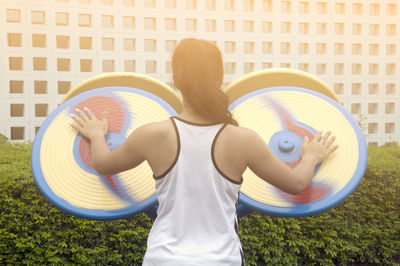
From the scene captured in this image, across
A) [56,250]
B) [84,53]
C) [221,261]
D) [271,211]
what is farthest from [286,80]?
[84,53]

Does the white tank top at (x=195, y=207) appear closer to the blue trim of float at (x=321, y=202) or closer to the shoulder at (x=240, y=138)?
the shoulder at (x=240, y=138)

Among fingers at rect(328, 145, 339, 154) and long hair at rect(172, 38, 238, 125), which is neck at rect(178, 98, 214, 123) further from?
fingers at rect(328, 145, 339, 154)

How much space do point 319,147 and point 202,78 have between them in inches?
28.6

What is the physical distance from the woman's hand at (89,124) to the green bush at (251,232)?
2512 millimetres

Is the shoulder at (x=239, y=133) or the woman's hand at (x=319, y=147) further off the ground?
the shoulder at (x=239, y=133)

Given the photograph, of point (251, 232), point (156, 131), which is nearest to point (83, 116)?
point (156, 131)

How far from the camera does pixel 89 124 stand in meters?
2.16

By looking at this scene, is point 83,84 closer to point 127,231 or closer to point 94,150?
point 94,150

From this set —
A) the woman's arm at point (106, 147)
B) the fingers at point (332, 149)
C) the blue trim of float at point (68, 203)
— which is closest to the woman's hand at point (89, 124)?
the woman's arm at point (106, 147)

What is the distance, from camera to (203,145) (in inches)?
63.6

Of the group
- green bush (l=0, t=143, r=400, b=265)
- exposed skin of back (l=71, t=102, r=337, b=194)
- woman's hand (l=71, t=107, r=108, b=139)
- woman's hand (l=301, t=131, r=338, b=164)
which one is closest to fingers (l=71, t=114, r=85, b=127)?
woman's hand (l=71, t=107, r=108, b=139)

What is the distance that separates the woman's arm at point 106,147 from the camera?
66.1 inches

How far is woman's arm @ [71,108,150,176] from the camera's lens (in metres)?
1.68

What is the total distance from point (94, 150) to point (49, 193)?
33 centimetres
